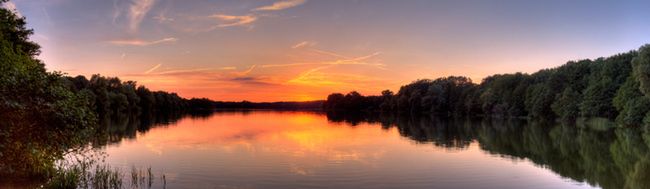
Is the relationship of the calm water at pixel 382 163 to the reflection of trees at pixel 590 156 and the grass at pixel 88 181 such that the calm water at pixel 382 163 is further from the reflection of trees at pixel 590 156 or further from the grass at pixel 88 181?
the grass at pixel 88 181

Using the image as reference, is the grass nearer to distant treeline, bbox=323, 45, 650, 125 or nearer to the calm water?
the calm water

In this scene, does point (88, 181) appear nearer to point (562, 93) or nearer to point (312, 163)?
point (312, 163)

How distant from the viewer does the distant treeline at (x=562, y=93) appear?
6759cm

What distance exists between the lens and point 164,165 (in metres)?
28.8

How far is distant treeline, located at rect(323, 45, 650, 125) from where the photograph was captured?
67594 millimetres

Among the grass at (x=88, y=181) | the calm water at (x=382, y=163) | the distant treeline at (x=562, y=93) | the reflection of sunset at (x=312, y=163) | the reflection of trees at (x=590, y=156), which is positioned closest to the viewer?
the grass at (x=88, y=181)

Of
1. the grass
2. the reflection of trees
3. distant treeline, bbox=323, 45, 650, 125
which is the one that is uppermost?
distant treeline, bbox=323, 45, 650, 125

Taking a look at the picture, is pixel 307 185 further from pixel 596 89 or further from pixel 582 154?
pixel 596 89

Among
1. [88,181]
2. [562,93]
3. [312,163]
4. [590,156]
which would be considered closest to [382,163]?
[312,163]

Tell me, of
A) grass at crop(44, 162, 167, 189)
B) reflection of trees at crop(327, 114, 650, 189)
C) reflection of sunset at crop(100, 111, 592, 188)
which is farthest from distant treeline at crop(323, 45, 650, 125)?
→ grass at crop(44, 162, 167, 189)

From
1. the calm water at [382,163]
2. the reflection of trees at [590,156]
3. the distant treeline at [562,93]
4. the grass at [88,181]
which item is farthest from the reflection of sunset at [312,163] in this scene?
the distant treeline at [562,93]

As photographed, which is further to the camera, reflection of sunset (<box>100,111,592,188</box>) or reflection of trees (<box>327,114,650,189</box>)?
reflection of trees (<box>327,114,650,189</box>)

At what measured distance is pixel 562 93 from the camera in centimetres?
9694

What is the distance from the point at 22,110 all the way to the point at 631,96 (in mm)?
74439
